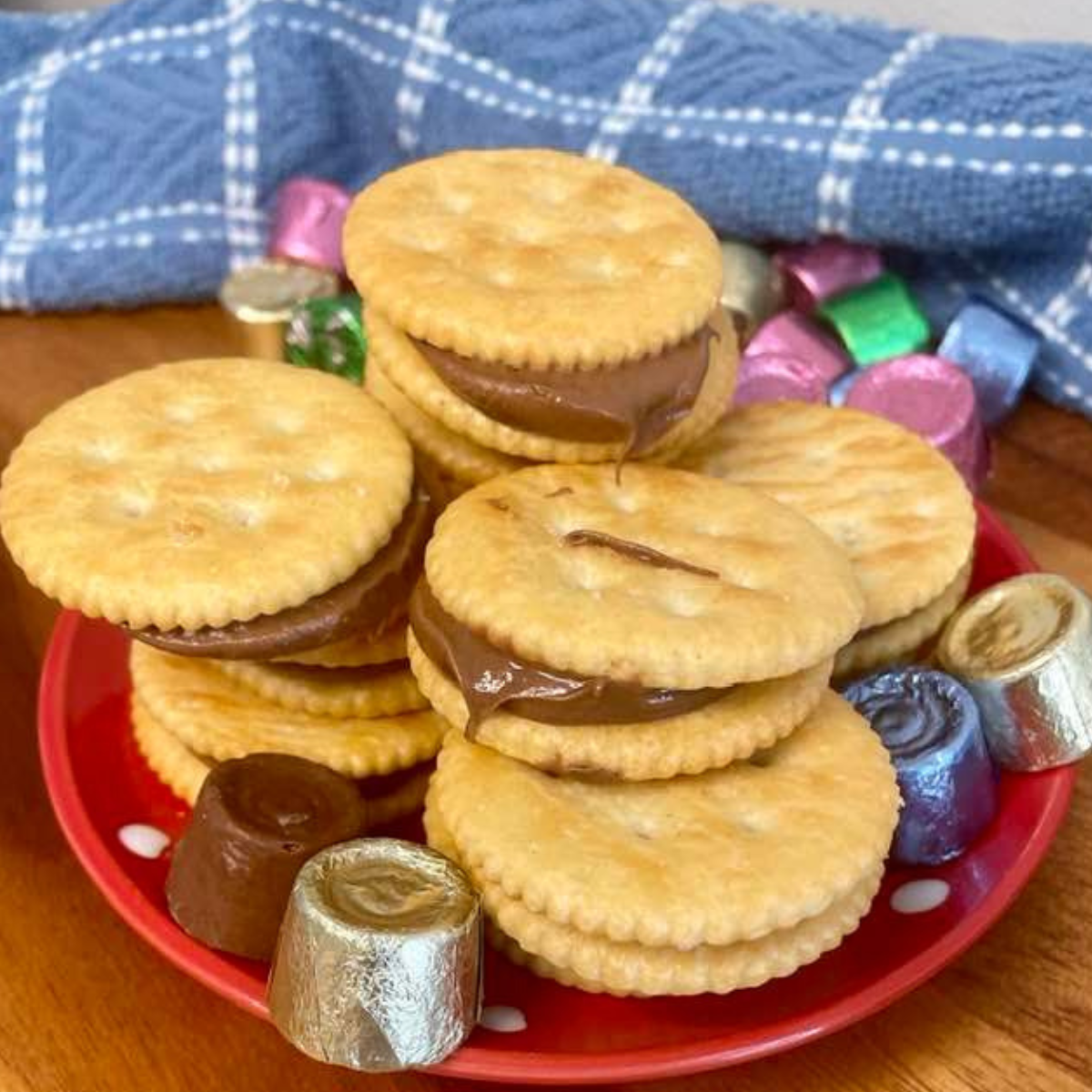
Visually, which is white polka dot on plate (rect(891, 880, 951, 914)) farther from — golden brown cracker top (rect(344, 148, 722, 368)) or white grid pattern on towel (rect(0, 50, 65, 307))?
white grid pattern on towel (rect(0, 50, 65, 307))

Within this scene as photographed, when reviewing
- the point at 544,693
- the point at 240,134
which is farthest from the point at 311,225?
the point at 544,693

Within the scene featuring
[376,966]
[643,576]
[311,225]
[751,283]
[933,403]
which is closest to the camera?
[376,966]

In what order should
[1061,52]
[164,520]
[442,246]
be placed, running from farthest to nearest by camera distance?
[1061,52] < [442,246] < [164,520]

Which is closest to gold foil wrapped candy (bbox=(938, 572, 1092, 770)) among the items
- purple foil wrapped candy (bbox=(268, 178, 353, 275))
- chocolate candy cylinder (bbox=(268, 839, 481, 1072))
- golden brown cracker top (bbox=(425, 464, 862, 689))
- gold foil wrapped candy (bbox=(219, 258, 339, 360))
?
golden brown cracker top (bbox=(425, 464, 862, 689))

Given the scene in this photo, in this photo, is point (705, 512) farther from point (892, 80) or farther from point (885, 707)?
point (892, 80)

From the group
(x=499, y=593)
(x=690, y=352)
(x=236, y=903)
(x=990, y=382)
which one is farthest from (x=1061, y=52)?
(x=236, y=903)

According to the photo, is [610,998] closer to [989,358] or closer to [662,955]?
[662,955]
